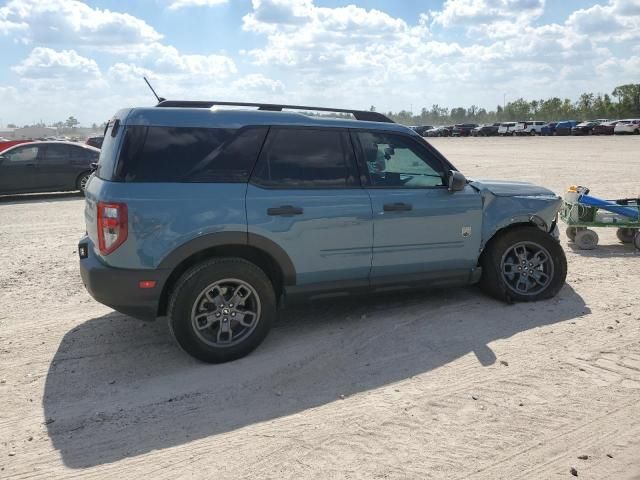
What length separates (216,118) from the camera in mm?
4488

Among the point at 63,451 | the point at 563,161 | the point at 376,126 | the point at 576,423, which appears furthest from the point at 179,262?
the point at 563,161

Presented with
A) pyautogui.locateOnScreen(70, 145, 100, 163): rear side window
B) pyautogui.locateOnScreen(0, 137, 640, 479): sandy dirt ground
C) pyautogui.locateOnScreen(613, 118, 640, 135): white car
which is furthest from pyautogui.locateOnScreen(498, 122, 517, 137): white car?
pyautogui.locateOnScreen(0, 137, 640, 479): sandy dirt ground

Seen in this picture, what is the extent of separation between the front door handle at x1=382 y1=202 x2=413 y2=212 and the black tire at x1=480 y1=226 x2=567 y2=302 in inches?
43.5

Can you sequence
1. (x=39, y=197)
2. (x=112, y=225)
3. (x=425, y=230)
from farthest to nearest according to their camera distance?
(x=39, y=197) → (x=425, y=230) → (x=112, y=225)

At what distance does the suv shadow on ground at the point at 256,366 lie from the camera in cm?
359

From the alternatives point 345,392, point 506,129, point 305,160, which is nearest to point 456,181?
point 305,160

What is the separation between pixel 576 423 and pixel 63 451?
119 inches

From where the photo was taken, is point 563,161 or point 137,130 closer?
point 137,130

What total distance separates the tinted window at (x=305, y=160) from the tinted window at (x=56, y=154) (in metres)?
11.6

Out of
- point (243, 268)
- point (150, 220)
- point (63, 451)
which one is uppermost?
point (150, 220)

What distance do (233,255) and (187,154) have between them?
2.79 feet

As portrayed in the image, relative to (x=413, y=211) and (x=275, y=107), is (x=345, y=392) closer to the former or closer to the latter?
(x=413, y=211)

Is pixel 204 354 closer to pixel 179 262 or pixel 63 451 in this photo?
pixel 179 262

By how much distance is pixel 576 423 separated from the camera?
11.5 feet
